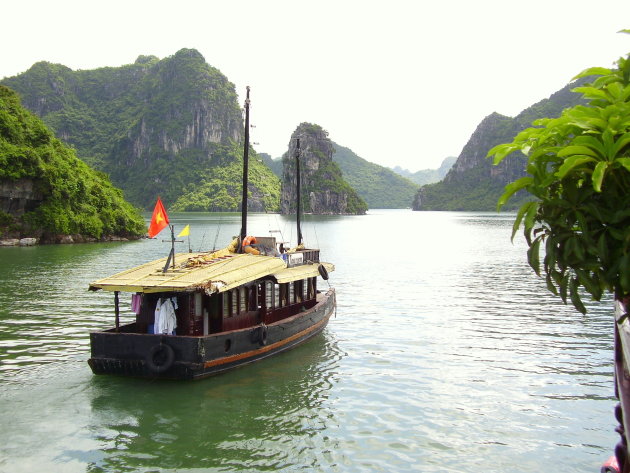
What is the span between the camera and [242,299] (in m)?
16.8

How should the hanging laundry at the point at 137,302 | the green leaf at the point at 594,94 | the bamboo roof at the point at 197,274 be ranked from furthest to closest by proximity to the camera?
the hanging laundry at the point at 137,302 → the bamboo roof at the point at 197,274 → the green leaf at the point at 594,94

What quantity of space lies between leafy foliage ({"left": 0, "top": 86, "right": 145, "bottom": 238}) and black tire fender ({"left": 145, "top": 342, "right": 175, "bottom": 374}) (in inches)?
2024

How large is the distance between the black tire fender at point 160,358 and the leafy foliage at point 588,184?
11240mm

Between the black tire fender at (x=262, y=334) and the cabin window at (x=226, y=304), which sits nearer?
the cabin window at (x=226, y=304)

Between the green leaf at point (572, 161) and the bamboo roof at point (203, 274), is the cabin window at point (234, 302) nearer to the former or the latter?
the bamboo roof at point (203, 274)

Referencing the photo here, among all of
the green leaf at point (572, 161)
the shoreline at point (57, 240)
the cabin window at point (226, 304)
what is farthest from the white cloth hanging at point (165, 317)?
the shoreline at point (57, 240)

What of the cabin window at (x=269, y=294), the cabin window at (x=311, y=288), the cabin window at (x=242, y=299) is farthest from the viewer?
the cabin window at (x=311, y=288)

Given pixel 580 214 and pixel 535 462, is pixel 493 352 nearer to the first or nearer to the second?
pixel 535 462

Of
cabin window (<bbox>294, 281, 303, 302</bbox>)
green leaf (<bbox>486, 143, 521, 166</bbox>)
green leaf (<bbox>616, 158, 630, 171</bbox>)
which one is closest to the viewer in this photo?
green leaf (<bbox>616, 158, 630, 171</bbox>)

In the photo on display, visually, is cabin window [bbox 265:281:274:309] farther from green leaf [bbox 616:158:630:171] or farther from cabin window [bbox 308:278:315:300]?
green leaf [bbox 616:158:630:171]

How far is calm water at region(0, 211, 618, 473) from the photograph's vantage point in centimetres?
1083

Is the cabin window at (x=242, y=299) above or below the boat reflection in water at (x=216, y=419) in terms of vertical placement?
above

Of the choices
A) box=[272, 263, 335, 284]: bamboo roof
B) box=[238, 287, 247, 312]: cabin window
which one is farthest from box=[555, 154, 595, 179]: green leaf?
box=[272, 263, 335, 284]: bamboo roof

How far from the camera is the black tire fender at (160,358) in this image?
14.0 metres
